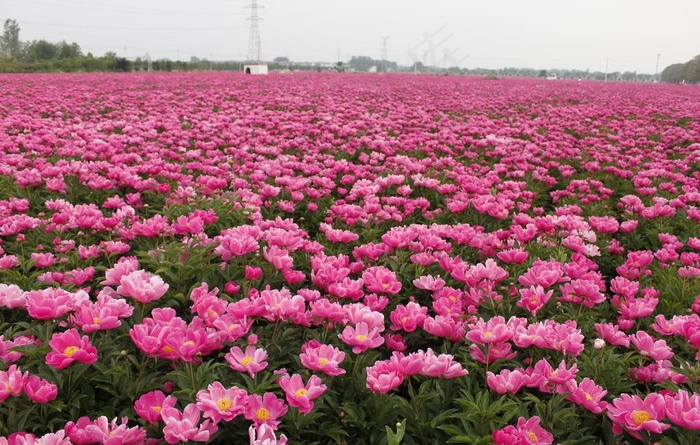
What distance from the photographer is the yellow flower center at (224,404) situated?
1441 millimetres

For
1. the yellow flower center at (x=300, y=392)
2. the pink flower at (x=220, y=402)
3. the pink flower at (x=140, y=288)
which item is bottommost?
the yellow flower center at (x=300, y=392)

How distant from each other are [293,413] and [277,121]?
7280 millimetres

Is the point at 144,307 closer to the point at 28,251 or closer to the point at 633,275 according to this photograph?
the point at 28,251

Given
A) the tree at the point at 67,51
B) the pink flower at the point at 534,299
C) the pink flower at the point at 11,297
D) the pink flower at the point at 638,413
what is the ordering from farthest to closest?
the tree at the point at 67,51 → the pink flower at the point at 534,299 → the pink flower at the point at 11,297 → the pink flower at the point at 638,413

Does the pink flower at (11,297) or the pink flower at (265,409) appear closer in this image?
the pink flower at (265,409)

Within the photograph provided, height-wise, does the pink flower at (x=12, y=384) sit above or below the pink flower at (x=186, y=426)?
above

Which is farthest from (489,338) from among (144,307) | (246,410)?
(144,307)

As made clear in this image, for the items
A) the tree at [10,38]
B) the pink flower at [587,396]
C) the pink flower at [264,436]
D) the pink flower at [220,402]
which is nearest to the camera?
the pink flower at [264,436]

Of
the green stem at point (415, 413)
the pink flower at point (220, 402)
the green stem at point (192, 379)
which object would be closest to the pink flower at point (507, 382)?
the green stem at point (415, 413)

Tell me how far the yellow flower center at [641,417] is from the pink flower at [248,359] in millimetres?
1132

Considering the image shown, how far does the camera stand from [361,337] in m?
1.84

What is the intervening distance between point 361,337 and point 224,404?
559mm

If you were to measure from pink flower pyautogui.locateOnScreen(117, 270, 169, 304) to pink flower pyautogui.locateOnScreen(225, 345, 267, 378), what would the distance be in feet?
1.29

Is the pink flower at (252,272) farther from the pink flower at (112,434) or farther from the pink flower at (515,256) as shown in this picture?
the pink flower at (515,256)
